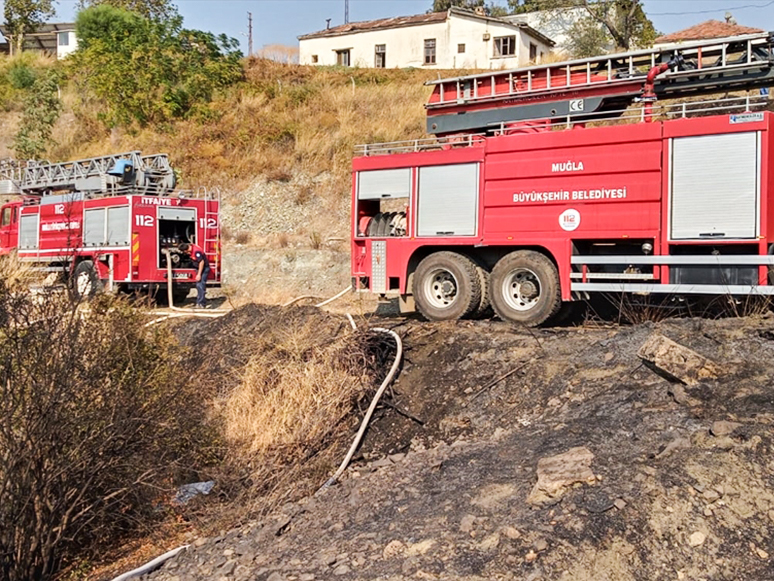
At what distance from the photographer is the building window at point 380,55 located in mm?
45406

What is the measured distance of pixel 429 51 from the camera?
1738 inches

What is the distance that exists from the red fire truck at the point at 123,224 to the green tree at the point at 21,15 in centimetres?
3491

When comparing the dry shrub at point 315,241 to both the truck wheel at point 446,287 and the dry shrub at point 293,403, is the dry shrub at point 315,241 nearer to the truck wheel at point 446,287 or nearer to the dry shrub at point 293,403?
the truck wheel at point 446,287

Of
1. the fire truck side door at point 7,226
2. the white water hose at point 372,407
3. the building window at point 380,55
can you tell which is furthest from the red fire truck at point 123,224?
the building window at point 380,55

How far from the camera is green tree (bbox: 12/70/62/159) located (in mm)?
30031

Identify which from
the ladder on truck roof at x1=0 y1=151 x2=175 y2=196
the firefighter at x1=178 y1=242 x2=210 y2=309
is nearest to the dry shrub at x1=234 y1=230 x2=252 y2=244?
the ladder on truck roof at x1=0 y1=151 x2=175 y2=196

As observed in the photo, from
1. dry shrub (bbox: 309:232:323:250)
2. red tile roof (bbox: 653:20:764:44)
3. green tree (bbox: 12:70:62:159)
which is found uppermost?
red tile roof (bbox: 653:20:764:44)

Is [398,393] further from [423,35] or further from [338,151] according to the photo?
[423,35]

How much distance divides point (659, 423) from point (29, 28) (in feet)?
179

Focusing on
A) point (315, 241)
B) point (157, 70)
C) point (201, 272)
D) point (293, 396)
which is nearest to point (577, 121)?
point (293, 396)

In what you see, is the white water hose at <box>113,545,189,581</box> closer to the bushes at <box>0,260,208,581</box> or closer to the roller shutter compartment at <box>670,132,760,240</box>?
the bushes at <box>0,260,208,581</box>

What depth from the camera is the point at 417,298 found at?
38.4 ft

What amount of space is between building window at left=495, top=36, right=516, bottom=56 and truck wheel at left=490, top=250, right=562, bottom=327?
3357cm

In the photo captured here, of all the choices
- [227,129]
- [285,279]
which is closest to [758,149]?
[285,279]
